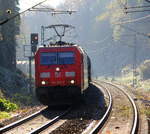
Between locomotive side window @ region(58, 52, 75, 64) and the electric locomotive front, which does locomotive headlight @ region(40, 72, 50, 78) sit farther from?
locomotive side window @ region(58, 52, 75, 64)

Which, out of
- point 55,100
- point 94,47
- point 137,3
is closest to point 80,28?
point 94,47

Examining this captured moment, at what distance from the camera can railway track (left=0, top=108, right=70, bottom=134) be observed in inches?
631

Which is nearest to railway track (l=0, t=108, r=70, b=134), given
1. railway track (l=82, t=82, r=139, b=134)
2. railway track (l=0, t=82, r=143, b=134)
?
railway track (l=0, t=82, r=143, b=134)

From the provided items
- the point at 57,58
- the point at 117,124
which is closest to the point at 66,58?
the point at 57,58

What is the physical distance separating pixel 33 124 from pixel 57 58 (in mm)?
5641

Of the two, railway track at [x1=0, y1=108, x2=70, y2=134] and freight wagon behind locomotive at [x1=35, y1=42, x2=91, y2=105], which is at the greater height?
freight wagon behind locomotive at [x1=35, y1=42, x2=91, y2=105]

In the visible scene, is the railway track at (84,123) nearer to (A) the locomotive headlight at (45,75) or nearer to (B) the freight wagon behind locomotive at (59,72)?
(B) the freight wagon behind locomotive at (59,72)

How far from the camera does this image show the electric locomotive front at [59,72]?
2244cm

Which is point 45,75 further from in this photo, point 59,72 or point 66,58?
point 66,58

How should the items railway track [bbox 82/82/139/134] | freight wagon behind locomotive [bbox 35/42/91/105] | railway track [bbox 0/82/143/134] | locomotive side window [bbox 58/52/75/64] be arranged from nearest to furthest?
railway track [bbox 82/82/139/134] → railway track [bbox 0/82/143/134] → freight wagon behind locomotive [bbox 35/42/91/105] → locomotive side window [bbox 58/52/75/64]

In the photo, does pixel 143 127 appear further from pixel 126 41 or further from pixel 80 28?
pixel 80 28

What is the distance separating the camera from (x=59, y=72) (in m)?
22.5

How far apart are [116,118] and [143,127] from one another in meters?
2.93

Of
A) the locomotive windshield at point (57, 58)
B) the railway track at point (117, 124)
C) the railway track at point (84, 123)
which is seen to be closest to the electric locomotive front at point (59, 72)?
the locomotive windshield at point (57, 58)
